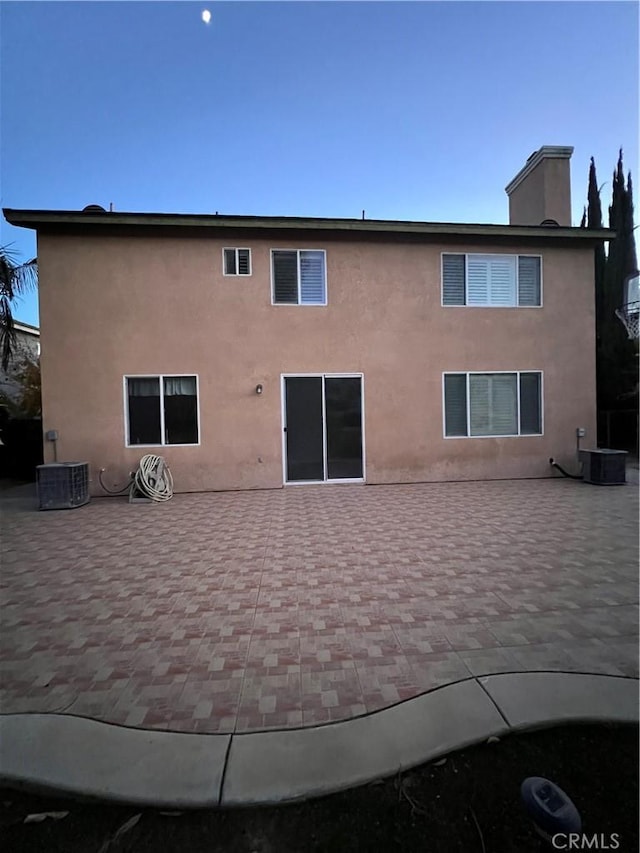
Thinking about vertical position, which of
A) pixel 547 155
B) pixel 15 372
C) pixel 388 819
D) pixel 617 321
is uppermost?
pixel 547 155

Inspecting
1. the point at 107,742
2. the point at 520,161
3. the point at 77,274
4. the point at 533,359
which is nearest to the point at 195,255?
the point at 77,274

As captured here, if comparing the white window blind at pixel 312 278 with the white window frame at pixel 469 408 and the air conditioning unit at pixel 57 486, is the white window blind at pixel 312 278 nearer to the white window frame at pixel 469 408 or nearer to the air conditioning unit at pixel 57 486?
the white window frame at pixel 469 408

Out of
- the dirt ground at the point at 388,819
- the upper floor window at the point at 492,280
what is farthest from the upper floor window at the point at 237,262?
the dirt ground at the point at 388,819

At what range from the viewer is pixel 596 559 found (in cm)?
445

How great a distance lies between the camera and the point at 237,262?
28.2 ft

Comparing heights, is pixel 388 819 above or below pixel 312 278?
below

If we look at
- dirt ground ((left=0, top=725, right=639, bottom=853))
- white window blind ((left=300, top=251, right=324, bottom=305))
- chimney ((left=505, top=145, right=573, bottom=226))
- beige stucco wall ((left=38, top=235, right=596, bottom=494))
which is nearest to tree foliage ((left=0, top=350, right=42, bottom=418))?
beige stucco wall ((left=38, top=235, right=596, bottom=494))

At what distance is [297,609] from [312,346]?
6177 millimetres

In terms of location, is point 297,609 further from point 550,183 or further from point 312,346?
point 550,183

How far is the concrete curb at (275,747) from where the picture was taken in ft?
5.78

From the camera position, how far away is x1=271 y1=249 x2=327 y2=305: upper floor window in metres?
8.74

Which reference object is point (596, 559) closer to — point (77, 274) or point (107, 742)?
point (107, 742)

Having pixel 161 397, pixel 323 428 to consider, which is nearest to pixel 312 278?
pixel 323 428

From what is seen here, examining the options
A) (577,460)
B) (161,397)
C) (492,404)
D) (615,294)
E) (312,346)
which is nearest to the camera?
(161,397)
